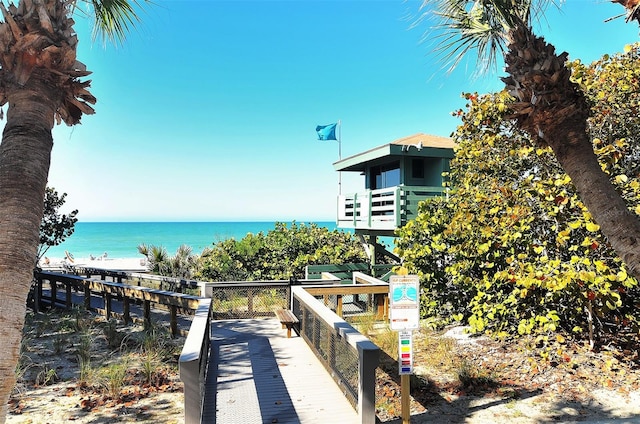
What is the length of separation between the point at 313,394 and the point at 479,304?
155 inches

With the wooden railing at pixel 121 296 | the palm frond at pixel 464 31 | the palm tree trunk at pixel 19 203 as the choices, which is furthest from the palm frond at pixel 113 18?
the wooden railing at pixel 121 296

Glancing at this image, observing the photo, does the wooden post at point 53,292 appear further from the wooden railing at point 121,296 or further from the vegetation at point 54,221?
the vegetation at point 54,221

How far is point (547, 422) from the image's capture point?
179 inches

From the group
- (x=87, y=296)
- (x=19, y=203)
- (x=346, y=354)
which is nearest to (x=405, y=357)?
(x=346, y=354)

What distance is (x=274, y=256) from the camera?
14.6m

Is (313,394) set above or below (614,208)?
below

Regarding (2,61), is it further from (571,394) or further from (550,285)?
(571,394)

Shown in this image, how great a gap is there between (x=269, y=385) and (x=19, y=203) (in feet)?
13.3

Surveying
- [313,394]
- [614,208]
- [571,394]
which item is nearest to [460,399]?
[571,394]

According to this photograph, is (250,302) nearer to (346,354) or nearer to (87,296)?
(87,296)

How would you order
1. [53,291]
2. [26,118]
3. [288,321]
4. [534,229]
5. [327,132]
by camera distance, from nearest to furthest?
1. [26,118]
2. [534,229]
3. [288,321]
4. [53,291]
5. [327,132]

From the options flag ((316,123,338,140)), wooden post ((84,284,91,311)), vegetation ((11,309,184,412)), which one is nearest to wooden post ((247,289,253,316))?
vegetation ((11,309,184,412))

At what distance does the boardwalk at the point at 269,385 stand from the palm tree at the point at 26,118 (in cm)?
278

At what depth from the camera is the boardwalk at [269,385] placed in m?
4.57
